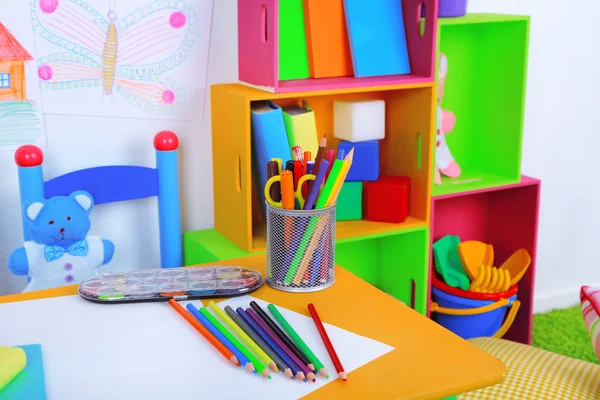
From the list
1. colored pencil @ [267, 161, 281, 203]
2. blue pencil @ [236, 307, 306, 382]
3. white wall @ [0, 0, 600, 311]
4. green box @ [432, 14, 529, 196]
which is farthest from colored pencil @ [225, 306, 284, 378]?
green box @ [432, 14, 529, 196]

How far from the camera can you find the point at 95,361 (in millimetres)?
967

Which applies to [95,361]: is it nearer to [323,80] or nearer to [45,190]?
[45,190]

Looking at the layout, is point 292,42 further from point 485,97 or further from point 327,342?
point 327,342

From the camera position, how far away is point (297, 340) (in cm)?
101

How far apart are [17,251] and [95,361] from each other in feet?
2.06

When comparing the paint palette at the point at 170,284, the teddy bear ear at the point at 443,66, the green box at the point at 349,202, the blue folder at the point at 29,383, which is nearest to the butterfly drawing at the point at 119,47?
the green box at the point at 349,202

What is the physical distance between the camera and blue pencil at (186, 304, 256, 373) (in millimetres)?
965

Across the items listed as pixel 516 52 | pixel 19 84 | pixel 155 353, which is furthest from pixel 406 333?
pixel 516 52

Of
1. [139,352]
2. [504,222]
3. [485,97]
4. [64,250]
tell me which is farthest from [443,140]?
[139,352]

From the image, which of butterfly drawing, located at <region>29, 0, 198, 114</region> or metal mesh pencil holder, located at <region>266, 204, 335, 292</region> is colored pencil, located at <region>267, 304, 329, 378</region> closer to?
metal mesh pencil holder, located at <region>266, 204, 335, 292</region>

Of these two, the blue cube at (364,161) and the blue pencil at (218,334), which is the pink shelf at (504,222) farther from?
the blue pencil at (218,334)

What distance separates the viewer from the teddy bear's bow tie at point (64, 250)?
4.98ft

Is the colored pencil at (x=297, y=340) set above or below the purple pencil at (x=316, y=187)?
below

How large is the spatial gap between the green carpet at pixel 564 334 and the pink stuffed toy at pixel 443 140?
23.7 inches
